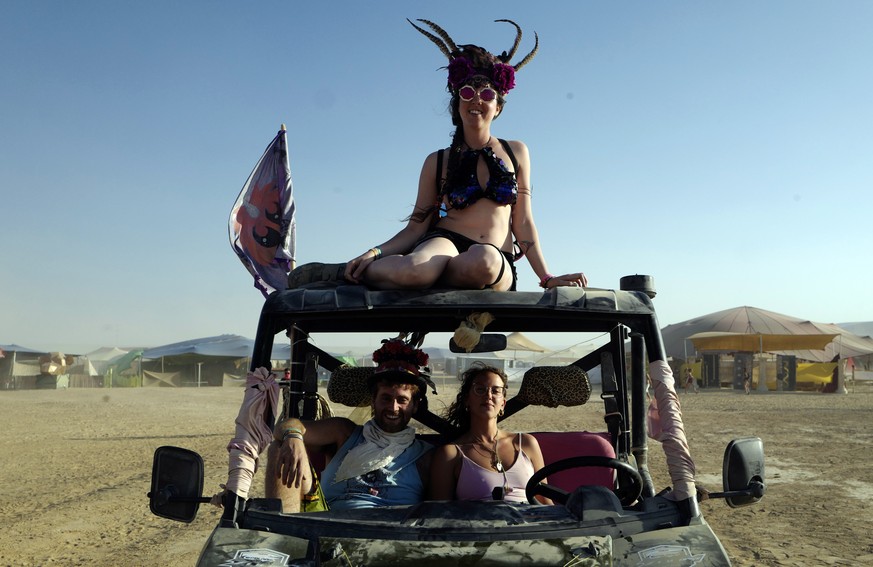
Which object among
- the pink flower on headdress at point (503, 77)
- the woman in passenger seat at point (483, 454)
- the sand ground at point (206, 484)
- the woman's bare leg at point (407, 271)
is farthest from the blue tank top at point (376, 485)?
the sand ground at point (206, 484)

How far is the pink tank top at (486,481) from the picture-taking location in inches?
134

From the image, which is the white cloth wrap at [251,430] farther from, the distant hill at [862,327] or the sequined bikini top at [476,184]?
the distant hill at [862,327]

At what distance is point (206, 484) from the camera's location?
10.4 m

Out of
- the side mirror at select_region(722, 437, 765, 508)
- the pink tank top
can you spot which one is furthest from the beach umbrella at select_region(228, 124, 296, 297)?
the side mirror at select_region(722, 437, 765, 508)

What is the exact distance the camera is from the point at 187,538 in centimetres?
743

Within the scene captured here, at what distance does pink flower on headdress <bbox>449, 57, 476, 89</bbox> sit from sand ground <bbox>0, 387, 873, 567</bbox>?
4.76 meters

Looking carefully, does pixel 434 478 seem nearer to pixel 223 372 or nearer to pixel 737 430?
pixel 737 430

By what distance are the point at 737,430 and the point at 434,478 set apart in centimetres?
1600

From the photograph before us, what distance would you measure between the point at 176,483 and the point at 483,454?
56.8 inches

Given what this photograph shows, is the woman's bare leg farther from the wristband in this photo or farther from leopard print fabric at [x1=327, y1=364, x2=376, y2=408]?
leopard print fabric at [x1=327, y1=364, x2=376, y2=408]

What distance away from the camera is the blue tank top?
3352mm

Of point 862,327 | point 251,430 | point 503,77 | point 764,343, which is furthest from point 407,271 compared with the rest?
point 862,327

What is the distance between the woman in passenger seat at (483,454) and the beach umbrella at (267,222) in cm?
432

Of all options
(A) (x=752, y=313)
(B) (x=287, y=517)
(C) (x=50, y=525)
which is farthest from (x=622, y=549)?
(A) (x=752, y=313)
